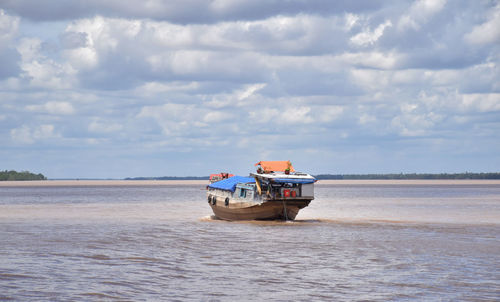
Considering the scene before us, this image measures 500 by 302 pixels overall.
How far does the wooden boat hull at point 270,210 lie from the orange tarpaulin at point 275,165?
344 centimetres

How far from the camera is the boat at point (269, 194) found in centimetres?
4353

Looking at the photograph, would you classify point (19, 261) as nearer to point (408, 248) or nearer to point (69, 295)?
point (69, 295)

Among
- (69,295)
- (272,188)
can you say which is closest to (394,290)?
(69,295)

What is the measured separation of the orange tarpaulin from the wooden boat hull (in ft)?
11.3

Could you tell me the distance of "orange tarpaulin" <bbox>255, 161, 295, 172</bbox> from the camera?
154 feet

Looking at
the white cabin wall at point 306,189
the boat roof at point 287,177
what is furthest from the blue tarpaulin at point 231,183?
the white cabin wall at point 306,189

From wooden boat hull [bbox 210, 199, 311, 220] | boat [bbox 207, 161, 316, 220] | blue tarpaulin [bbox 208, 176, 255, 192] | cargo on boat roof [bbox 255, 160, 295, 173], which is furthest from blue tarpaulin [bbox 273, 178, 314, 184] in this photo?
blue tarpaulin [bbox 208, 176, 255, 192]

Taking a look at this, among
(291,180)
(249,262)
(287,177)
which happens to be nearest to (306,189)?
(291,180)

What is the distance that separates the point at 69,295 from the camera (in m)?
18.3

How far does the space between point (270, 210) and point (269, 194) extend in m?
1.38

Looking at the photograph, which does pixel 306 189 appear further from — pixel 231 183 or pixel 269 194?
pixel 231 183

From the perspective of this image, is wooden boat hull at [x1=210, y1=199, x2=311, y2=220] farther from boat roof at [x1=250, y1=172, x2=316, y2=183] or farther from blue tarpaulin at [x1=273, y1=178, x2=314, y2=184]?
boat roof at [x1=250, y1=172, x2=316, y2=183]

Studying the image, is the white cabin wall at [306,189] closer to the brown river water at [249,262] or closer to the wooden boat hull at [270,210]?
the wooden boat hull at [270,210]

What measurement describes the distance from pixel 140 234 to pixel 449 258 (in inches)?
689
